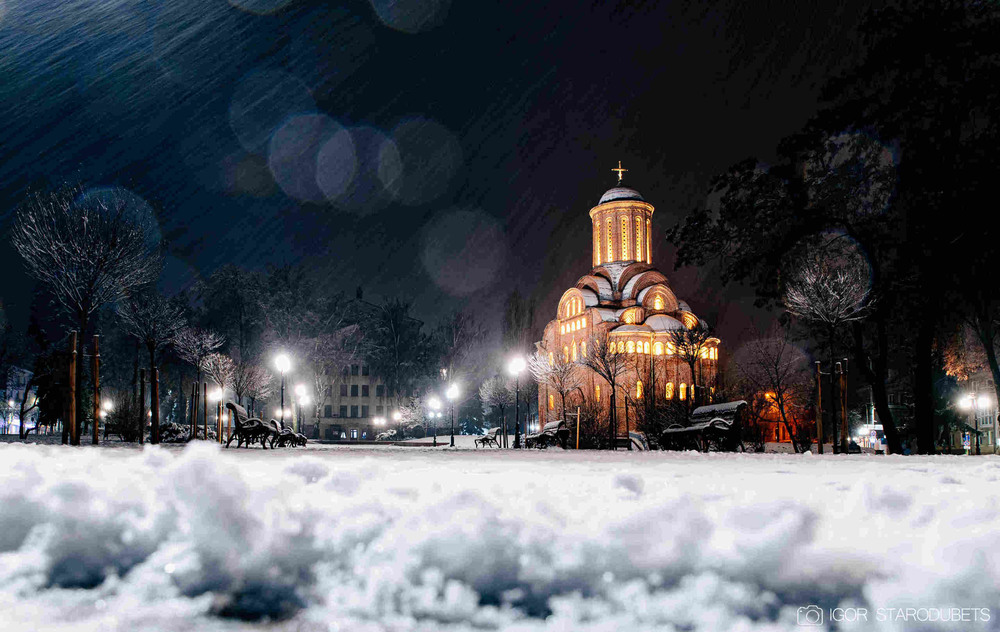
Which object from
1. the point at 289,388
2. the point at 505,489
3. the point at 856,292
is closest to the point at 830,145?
the point at 856,292

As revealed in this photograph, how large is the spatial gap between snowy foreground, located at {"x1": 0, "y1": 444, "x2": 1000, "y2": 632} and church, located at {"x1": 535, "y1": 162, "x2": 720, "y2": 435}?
4040 centimetres

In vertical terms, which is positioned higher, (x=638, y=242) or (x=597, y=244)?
(x=597, y=244)

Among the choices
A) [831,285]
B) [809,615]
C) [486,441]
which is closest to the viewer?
[809,615]

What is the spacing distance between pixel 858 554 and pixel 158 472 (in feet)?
4.98

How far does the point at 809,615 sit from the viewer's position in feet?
3.20

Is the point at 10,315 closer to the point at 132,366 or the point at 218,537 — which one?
the point at 132,366

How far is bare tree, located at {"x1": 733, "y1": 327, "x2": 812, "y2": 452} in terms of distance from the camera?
38.3 metres

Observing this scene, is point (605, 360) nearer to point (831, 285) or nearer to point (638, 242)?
point (831, 285)

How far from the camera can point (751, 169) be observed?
12461 millimetres

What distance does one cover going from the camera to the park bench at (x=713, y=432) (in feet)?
38.6

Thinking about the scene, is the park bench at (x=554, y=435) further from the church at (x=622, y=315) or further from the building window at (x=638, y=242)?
the building window at (x=638, y=242)

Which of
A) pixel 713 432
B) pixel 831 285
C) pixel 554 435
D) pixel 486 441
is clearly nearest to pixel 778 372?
pixel 486 441

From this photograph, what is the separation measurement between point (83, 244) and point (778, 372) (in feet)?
116

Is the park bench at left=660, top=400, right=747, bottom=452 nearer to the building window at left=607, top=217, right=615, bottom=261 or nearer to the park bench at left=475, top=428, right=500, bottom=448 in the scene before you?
the park bench at left=475, top=428, right=500, bottom=448
